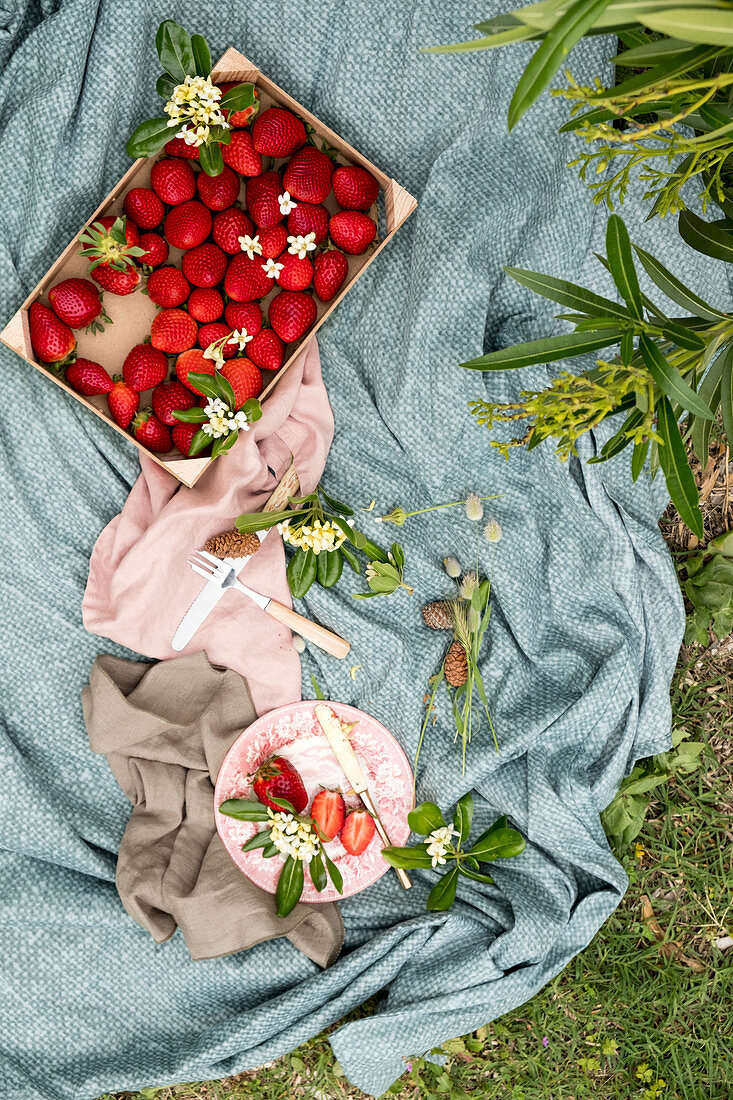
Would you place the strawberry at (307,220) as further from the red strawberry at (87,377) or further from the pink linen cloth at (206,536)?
the red strawberry at (87,377)

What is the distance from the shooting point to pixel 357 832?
1.68m

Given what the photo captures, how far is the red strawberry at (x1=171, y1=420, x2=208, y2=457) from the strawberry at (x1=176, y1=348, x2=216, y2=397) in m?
0.06

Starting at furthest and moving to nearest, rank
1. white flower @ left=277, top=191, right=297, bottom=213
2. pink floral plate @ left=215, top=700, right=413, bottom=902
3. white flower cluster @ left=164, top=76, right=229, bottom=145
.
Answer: pink floral plate @ left=215, top=700, right=413, bottom=902 → white flower @ left=277, top=191, right=297, bottom=213 → white flower cluster @ left=164, top=76, right=229, bottom=145

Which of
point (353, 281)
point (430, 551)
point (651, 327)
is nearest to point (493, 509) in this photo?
point (430, 551)

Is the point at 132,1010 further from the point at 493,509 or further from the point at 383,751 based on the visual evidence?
the point at 493,509

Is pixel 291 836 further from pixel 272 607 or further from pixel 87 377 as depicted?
pixel 87 377

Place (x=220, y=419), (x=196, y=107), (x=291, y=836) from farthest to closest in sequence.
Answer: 1. (x=291, y=836)
2. (x=220, y=419)
3. (x=196, y=107)

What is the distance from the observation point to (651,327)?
1.07m

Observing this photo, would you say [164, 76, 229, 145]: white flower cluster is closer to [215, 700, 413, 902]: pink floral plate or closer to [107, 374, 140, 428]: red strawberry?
[107, 374, 140, 428]: red strawberry

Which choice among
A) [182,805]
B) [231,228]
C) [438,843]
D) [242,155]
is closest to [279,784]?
[182,805]

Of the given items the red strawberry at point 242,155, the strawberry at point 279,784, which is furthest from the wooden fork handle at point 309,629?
the red strawberry at point 242,155

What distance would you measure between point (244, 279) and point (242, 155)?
0.21 m

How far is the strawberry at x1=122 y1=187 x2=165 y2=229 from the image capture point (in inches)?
58.2

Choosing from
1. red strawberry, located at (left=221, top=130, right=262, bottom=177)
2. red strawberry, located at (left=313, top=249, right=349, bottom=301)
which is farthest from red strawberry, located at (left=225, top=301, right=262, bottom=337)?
red strawberry, located at (left=221, top=130, right=262, bottom=177)
